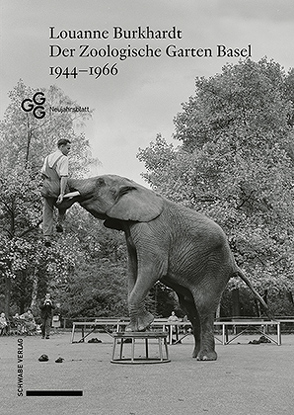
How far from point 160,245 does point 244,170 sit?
17.8 m

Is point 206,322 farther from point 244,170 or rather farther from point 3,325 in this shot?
point 244,170

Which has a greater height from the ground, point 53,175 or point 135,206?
point 53,175

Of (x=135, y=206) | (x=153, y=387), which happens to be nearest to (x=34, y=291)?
(x=135, y=206)

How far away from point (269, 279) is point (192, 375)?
1851 centimetres

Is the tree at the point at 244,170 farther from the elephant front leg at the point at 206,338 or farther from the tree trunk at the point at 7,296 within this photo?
the elephant front leg at the point at 206,338

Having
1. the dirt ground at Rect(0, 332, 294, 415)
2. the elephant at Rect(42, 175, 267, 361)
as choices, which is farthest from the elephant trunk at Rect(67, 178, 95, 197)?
the dirt ground at Rect(0, 332, 294, 415)

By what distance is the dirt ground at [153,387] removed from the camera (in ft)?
21.7

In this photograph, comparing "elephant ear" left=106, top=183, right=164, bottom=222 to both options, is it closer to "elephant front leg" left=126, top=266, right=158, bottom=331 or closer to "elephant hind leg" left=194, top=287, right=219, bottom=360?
"elephant front leg" left=126, top=266, right=158, bottom=331

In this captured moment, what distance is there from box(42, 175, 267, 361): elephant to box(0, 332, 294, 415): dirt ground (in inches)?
43.2

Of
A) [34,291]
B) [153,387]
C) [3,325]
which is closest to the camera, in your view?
[153,387]

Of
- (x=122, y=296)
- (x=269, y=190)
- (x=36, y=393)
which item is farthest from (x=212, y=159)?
(x=36, y=393)

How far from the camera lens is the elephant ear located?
457 inches

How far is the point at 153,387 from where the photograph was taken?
8.22m

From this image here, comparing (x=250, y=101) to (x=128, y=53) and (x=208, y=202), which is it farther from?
(x=128, y=53)
